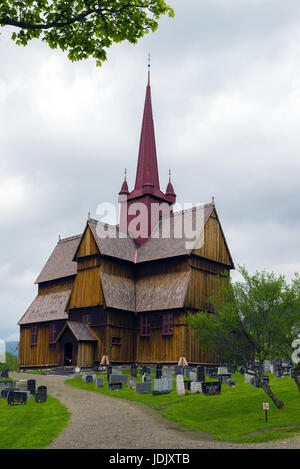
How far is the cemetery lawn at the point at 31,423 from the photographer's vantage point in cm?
1505

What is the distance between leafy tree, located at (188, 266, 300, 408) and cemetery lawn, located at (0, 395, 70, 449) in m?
8.86

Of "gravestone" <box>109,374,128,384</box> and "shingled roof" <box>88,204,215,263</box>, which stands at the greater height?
"shingled roof" <box>88,204,215,263</box>

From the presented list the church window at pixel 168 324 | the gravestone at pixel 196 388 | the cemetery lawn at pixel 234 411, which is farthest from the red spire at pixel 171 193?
the gravestone at pixel 196 388

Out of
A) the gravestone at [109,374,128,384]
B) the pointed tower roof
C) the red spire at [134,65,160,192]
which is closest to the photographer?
the gravestone at [109,374,128,384]

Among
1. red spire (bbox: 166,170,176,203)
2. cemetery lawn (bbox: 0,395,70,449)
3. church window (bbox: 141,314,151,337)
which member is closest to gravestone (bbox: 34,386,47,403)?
cemetery lawn (bbox: 0,395,70,449)

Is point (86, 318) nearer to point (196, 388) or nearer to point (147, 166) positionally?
point (196, 388)

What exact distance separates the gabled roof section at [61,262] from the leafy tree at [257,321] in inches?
1160

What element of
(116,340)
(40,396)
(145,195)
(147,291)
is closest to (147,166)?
(145,195)

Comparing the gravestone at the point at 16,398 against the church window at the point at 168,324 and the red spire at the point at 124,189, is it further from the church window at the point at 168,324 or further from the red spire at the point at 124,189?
the red spire at the point at 124,189

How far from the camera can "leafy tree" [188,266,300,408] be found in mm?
22703

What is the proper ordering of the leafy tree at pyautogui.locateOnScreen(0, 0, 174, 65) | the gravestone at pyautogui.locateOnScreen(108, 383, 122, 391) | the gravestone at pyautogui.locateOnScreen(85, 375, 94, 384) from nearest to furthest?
the leafy tree at pyautogui.locateOnScreen(0, 0, 174, 65) → the gravestone at pyautogui.locateOnScreen(108, 383, 122, 391) → the gravestone at pyautogui.locateOnScreen(85, 375, 94, 384)

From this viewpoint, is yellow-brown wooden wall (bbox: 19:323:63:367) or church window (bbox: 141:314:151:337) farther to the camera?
yellow-brown wooden wall (bbox: 19:323:63:367)

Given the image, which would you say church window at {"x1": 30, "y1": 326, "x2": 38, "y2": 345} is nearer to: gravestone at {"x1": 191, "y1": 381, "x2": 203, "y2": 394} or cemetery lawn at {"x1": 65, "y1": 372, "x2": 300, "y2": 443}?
cemetery lawn at {"x1": 65, "y1": 372, "x2": 300, "y2": 443}

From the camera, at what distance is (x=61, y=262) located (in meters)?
55.6
